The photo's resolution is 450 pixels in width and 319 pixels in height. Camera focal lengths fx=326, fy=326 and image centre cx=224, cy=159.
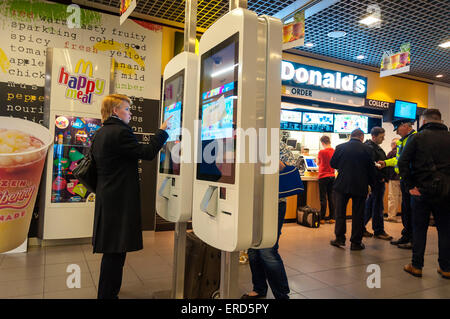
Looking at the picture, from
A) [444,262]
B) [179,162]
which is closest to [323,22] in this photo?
[444,262]

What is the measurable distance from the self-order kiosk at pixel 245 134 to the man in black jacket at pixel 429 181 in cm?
259

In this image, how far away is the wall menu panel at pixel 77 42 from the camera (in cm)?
440

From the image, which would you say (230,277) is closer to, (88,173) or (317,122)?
(88,173)

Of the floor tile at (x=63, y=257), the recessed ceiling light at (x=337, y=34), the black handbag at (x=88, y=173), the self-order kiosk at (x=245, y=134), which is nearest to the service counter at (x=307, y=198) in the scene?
the recessed ceiling light at (x=337, y=34)

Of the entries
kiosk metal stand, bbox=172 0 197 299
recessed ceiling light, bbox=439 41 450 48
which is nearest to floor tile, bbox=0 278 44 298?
kiosk metal stand, bbox=172 0 197 299

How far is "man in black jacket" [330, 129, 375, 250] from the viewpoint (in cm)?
462

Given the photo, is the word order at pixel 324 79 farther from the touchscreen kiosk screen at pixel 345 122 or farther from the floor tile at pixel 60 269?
the floor tile at pixel 60 269

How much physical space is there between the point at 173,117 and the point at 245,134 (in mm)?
1123

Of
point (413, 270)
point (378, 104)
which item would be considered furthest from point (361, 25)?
point (413, 270)

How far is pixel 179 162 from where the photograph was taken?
2.35 metres

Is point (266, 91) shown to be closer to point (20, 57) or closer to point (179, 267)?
point (179, 267)

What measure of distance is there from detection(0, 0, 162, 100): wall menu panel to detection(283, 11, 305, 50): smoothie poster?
7.02 feet

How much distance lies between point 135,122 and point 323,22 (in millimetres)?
3511

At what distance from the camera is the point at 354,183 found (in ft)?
15.1
